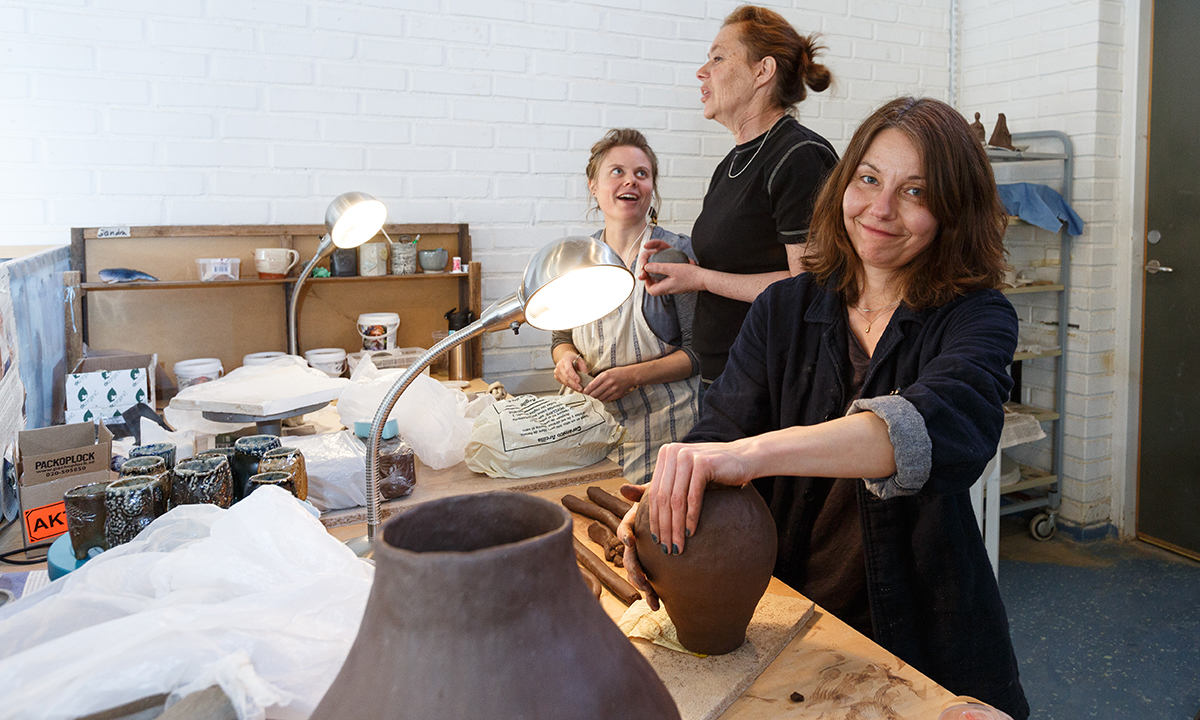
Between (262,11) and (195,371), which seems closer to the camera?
(195,371)

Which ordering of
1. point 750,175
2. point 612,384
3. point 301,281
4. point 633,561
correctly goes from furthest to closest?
point 301,281 → point 612,384 → point 750,175 → point 633,561

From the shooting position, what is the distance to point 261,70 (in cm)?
285

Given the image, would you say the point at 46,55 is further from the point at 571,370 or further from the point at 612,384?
the point at 612,384

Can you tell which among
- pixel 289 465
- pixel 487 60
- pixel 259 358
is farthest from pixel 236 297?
pixel 289 465

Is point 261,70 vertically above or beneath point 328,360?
above

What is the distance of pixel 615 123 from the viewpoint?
3404 mm

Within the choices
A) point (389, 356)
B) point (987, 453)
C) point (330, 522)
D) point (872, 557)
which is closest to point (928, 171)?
point (987, 453)

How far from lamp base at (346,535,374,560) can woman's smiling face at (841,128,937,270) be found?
977mm

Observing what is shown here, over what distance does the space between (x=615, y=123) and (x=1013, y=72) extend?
1.92 meters

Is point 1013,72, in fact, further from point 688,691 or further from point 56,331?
point 56,331

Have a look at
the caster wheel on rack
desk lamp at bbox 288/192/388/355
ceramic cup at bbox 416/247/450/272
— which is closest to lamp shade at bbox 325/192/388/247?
desk lamp at bbox 288/192/388/355

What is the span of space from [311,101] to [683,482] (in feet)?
8.40

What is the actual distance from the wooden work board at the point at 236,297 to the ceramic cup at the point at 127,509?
67.2 inches

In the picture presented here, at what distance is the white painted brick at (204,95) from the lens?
2744 mm
